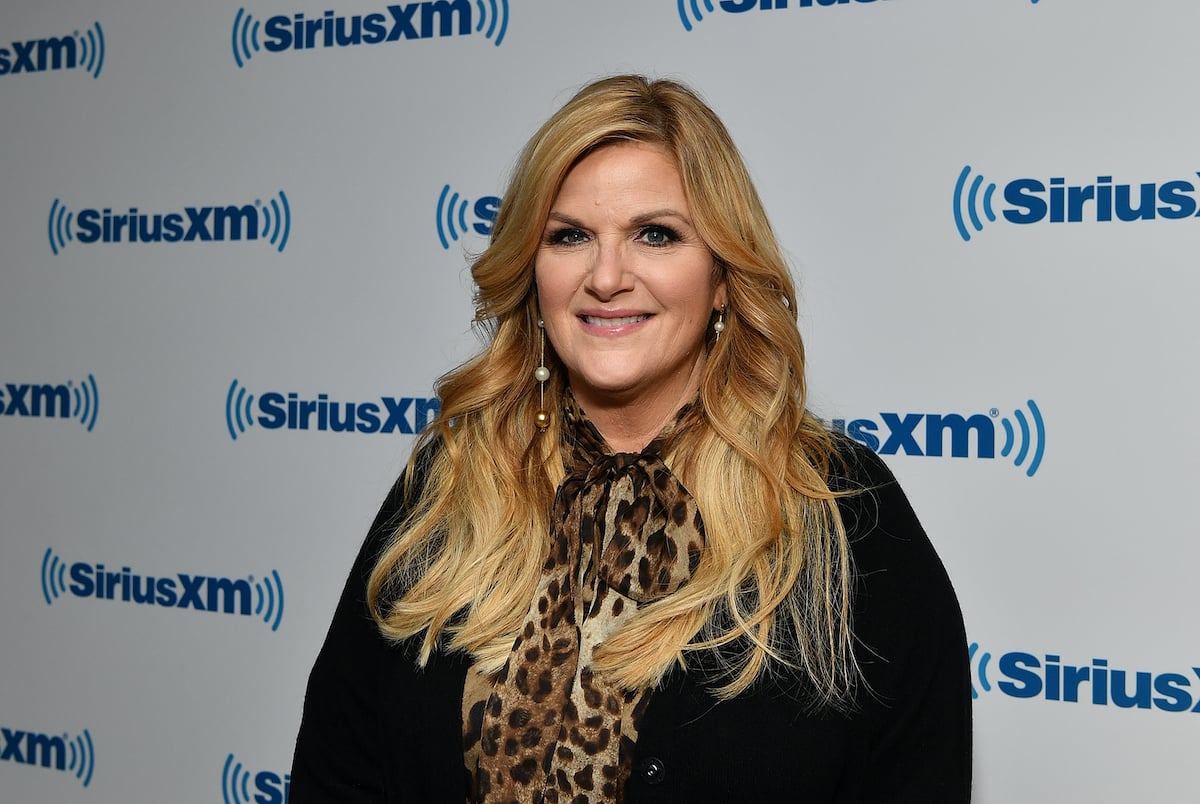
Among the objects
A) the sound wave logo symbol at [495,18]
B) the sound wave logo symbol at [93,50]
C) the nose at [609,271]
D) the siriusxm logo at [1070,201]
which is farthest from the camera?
the sound wave logo symbol at [93,50]

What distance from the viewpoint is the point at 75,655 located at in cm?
350

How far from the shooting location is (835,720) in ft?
5.60

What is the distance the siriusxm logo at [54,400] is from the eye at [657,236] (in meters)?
2.17

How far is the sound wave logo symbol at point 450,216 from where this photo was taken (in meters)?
2.93

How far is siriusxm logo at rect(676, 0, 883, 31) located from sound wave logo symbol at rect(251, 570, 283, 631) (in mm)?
1743

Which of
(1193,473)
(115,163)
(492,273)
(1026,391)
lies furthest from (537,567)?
(115,163)

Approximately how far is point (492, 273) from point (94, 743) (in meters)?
2.30

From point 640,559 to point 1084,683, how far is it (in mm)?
1094

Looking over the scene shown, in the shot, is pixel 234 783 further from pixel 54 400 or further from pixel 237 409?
pixel 54 400

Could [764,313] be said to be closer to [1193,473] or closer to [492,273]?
[492,273]

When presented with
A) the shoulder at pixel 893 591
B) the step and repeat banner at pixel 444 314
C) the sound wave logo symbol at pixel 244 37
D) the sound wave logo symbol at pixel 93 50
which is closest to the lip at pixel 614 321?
the shoulder at pixel 893 591

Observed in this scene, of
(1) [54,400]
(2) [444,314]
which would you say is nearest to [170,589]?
(1) [54,400]

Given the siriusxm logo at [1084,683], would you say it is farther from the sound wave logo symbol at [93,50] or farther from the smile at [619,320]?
the sound wave logo symbol at [93,50]

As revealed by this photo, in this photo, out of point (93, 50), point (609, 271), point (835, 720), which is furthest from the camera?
point (93, 50)
